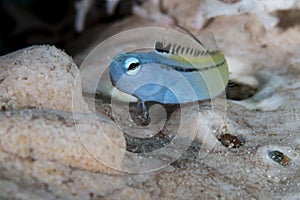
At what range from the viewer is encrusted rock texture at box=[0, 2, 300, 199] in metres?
1.66

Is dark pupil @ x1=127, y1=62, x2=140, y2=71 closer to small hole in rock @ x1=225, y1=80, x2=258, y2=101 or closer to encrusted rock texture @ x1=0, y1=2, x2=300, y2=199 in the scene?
encrusted rock texture @ x1=0, y1=2, x2=300, y2=199

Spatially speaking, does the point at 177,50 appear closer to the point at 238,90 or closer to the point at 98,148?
the point at 238,90

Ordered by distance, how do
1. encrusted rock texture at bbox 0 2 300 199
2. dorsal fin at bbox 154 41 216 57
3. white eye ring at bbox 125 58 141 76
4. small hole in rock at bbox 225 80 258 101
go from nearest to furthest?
1. encrusted rock texture at bbox 0 2 300 199
2. white eye ring at bbox 125 58 141 76
3. dorsal fin at bbox 154 41 216 57
4. small hole in rock at bbox 225 80 258 101

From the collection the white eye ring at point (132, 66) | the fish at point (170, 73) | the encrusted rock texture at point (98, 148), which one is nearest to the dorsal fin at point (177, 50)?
the fish at point (170, 73)

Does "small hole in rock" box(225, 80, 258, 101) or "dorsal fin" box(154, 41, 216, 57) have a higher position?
"dorsal fin" box(154, 41, 216, 57)

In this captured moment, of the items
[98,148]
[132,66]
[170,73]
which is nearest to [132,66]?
[132,66]

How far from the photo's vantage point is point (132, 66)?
7.78 feet

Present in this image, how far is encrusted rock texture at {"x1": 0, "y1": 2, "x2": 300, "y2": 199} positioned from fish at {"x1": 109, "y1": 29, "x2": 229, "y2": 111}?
16 cm

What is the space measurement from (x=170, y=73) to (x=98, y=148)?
91 cm

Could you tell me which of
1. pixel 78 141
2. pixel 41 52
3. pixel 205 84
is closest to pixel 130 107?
pixel 205 84

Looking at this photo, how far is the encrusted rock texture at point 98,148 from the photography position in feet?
5.43

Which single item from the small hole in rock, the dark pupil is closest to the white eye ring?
the dark pupil

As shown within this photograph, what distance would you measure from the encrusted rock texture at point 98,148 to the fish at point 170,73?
0.16 m

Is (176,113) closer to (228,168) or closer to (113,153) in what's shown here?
(228,168)
